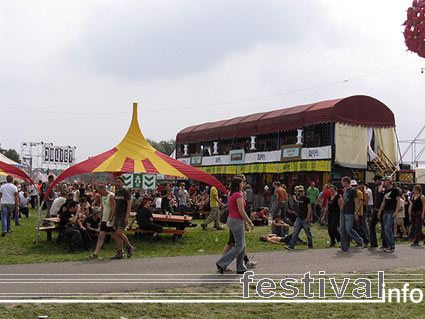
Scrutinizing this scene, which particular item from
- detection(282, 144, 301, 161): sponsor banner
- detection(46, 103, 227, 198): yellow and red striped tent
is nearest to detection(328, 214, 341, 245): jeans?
detection(46, 103, 227, 198): yellow and red striped tent

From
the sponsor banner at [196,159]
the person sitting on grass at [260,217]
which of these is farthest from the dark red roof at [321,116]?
the person sitting on grass at [260,217]

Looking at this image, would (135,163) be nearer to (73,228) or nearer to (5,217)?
(73,228)

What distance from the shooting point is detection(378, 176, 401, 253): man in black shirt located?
1061 cm

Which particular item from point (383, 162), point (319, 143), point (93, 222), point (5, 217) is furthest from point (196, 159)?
point (93, 222)

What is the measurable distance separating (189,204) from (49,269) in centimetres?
1263

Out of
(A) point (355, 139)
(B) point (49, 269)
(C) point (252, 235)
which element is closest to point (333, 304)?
(B) point (49, 269)

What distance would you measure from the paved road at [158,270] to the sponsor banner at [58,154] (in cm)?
3917

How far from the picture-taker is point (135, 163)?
14.2 metres

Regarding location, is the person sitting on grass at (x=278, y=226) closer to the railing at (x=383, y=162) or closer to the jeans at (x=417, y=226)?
the jeans at (x=417, y=226)

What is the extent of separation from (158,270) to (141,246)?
3.43m

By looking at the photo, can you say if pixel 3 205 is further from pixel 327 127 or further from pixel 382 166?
pixel 382 166

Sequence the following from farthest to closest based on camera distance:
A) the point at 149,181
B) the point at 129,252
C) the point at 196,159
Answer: the point at 196,159 < the point at 149,181 < the point at 129,252

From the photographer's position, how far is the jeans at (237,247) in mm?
7654

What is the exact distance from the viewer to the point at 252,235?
13578 millimetres
